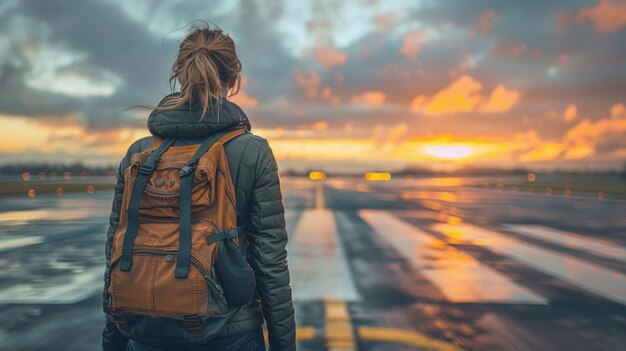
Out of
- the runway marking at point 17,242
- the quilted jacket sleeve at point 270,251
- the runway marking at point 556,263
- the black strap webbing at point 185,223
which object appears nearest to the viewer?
the black strap webbing at point 185,223

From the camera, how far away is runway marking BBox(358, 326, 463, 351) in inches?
176

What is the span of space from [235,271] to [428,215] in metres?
15.4

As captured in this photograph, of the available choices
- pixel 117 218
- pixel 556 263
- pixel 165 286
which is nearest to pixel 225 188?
pixel 165 286

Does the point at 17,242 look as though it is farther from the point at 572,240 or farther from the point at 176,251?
the point at 572,240

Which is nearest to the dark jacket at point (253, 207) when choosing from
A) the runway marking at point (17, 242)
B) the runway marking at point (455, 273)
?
the runway marking at point (455, 273)

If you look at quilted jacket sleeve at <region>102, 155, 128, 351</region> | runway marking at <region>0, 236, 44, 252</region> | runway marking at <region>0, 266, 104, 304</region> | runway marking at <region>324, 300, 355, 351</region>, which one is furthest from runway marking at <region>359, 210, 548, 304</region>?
runway marking at <region>0, 236, 44, 252</region>

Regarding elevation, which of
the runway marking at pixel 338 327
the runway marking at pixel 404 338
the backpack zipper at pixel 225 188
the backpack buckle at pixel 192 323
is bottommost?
the runway marking at pixel 404 338

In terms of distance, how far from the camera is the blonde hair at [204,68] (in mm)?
1864

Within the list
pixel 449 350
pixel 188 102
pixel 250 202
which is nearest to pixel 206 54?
pixel 188 102

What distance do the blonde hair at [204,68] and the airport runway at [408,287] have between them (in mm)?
3047

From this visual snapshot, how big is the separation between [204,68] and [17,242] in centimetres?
1042

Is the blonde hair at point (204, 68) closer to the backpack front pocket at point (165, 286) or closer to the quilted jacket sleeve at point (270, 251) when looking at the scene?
the quilted jacket sleeve at point (270, 251)

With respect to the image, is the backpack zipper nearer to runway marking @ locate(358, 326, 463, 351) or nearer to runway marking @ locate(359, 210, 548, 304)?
runway marking @ locate(358, 326, 463, 351)

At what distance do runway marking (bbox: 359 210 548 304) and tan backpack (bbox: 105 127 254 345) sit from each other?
4730 millimetres
